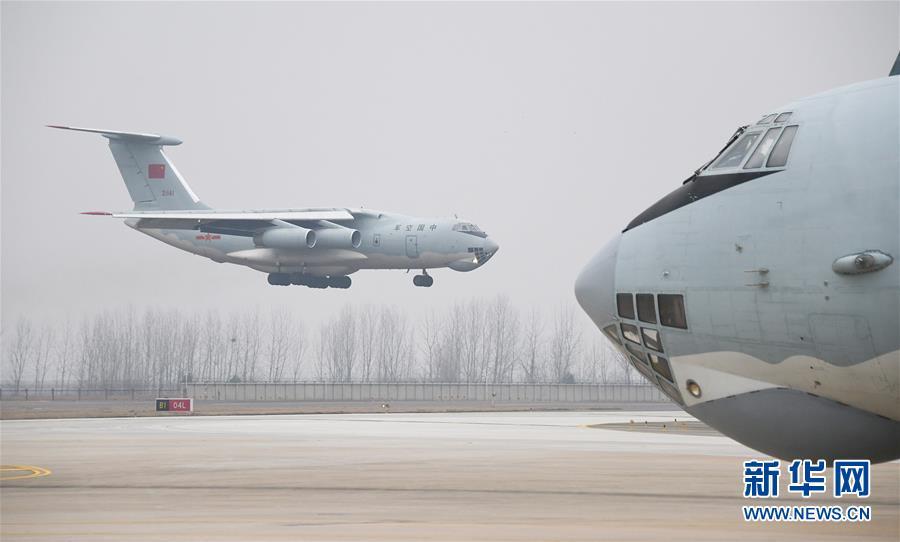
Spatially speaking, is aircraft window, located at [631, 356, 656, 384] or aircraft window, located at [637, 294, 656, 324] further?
aircraft window, located at [631, 356, 656, 384]

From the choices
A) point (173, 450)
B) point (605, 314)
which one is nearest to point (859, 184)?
point (605, 314)

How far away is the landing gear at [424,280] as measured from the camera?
6588 cm

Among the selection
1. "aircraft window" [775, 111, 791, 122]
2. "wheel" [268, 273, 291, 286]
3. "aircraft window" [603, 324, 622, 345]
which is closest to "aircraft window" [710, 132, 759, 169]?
"aircraft window" [775, 111, 791, 122]

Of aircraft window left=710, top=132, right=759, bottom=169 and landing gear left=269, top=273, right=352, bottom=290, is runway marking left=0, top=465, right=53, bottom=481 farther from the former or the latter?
landing gear left=269, top=273, right=352, bottom=290

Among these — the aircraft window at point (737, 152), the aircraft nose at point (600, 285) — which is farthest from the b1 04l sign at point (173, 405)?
the aircraft window at point (737, 152)

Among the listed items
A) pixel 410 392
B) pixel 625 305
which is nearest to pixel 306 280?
pixel 410 392

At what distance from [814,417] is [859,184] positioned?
2.00 metres

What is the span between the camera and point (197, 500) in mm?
13406

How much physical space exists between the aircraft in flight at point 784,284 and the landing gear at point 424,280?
5471 cm

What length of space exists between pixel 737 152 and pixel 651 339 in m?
1.86

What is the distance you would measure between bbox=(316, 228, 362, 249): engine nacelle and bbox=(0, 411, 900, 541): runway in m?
35.7

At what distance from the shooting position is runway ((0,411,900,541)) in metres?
10.7

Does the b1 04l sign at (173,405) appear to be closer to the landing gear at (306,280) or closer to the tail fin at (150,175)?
the landing gear at (306,280)

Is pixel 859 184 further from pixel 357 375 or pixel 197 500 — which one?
pixel 357 375
